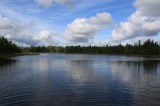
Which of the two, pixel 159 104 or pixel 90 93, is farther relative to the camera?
pixel 90 93

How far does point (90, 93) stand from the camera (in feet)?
102

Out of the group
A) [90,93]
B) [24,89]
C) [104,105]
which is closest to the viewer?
[104,105]

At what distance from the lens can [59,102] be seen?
2569 centimetres

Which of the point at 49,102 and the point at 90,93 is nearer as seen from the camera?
the point at 49,102

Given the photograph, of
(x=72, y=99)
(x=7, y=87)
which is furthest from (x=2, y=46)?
(x=72, y=99)

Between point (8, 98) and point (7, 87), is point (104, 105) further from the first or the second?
point (7, 87)

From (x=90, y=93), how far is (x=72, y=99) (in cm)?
447

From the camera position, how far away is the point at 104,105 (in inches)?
985

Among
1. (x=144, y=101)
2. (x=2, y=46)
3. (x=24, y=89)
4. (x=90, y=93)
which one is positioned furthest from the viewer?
(x=2, y=46)

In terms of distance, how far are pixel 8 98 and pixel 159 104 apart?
17.0m

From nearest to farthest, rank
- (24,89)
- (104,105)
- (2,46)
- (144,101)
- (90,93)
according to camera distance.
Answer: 1. (104,105)
2. (144,101)
3. (90,93)
4. (24,89)
5. (2,46)

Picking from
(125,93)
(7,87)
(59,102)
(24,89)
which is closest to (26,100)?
(59,102)

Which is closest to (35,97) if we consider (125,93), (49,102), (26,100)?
(26,100)

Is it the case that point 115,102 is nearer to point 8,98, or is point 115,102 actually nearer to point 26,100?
point 26,100
